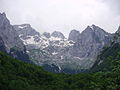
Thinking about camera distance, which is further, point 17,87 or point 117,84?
point 17,87

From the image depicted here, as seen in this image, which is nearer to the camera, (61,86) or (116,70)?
(116,70)

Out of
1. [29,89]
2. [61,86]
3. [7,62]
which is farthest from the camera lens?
[7,62]

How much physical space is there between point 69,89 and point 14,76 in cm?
3791

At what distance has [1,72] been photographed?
171625mm

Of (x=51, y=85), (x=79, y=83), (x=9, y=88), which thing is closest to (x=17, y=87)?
(x=9, y=88)

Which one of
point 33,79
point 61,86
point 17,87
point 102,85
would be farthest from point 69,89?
point 102,85

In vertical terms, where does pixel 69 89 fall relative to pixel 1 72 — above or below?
below

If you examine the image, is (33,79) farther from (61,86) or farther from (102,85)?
(102,85)

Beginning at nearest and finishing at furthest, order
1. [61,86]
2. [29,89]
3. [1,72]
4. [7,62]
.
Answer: [29,89]
[1,72]
[61,86]
[7,62]

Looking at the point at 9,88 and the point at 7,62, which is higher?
the point at 7,62

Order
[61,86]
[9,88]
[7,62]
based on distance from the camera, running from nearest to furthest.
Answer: [9,88] → [61,86] → [7,62]

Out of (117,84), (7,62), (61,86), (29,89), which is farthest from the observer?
(7,62)

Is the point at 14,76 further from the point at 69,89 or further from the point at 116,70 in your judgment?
the point at 116,70

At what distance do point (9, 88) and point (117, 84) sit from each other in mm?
132712
